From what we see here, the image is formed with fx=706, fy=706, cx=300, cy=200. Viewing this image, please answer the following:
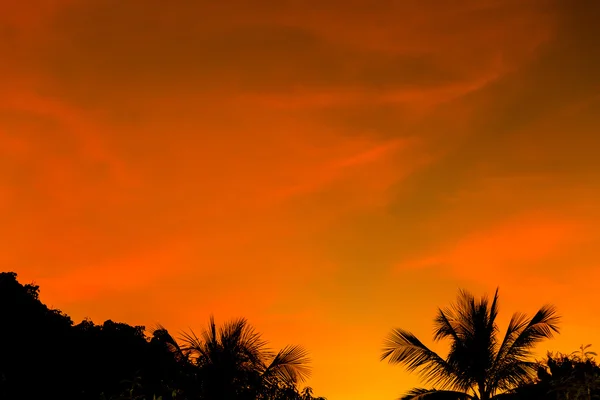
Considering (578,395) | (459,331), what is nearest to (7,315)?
(459,331)

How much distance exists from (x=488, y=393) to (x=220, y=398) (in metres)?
8.45

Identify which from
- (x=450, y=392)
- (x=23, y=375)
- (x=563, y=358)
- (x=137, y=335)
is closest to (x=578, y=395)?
(x=450, y=392)

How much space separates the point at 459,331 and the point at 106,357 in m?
20.5

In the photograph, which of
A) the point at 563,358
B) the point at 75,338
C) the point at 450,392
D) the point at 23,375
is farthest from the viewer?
the point at 75,338

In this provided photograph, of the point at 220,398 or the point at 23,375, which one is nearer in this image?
the point at 220,398

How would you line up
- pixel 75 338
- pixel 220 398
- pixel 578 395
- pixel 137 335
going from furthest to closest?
1. pixel 137 335
2. pixel 75 338
3. pixel 220 398
4. pixel 578 395

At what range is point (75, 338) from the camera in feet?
117

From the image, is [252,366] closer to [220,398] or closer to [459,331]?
[220,398]

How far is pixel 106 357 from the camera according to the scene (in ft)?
120

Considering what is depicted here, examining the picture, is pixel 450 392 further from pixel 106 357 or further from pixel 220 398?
pixel 106 357

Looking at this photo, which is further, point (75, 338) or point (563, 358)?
point (75, 338)

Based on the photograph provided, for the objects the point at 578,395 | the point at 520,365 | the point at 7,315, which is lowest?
the point at 578,395

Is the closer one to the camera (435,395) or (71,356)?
(435,395)

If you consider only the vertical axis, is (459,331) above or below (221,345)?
above
